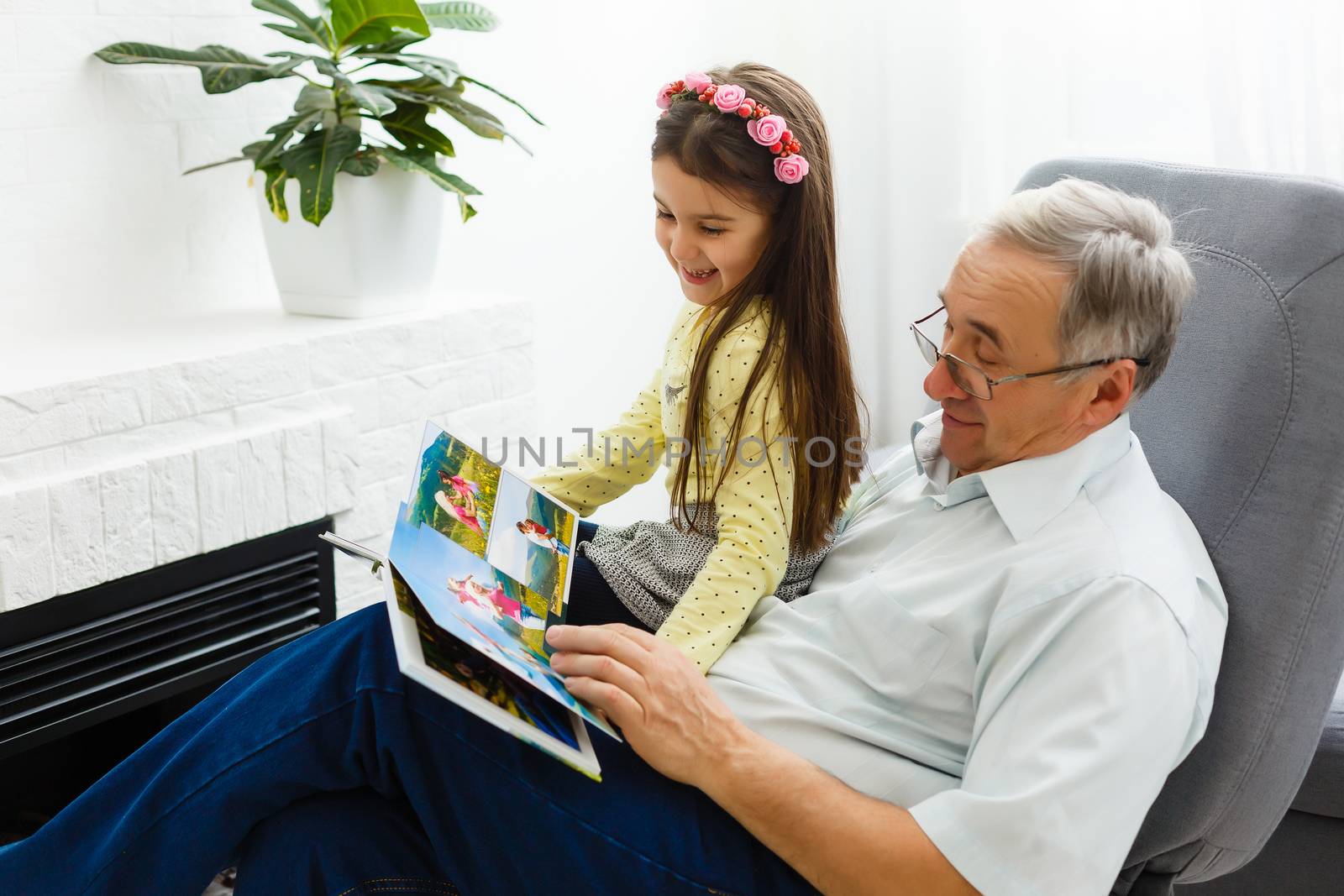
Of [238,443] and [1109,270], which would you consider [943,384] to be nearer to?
[1109,270]

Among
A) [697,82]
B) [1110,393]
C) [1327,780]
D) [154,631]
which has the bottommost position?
[1327,780]

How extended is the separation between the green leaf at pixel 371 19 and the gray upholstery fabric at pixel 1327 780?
1.65 metres

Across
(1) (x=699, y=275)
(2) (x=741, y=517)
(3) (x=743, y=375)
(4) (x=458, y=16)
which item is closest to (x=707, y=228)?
(1) (x=699, y=275)

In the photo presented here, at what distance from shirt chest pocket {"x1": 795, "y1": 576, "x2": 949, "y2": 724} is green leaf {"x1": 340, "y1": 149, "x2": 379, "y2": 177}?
1.19 m

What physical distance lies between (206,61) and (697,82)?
39.7 inches

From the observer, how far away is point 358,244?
2.08 metres

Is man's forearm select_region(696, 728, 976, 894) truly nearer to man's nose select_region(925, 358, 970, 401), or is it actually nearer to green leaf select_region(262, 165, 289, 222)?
man's nose select_region(925, 358, 970, 401)


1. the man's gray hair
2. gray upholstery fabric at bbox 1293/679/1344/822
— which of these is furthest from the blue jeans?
gray upholstery fabric at bbox 1293/679/1344/822

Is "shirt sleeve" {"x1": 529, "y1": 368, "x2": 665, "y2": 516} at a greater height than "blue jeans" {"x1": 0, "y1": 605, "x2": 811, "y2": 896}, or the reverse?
"shirt sleeve" {"x1": 529, "y1": 368, "x2": 665, "y2": 516}

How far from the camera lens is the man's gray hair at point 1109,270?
43.2 inches

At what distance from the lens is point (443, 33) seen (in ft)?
8.36

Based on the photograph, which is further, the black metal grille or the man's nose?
the black metal grille

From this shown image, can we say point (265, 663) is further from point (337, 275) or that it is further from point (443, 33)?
point (443, 33)

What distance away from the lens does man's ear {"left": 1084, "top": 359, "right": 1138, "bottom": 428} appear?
1129mm
